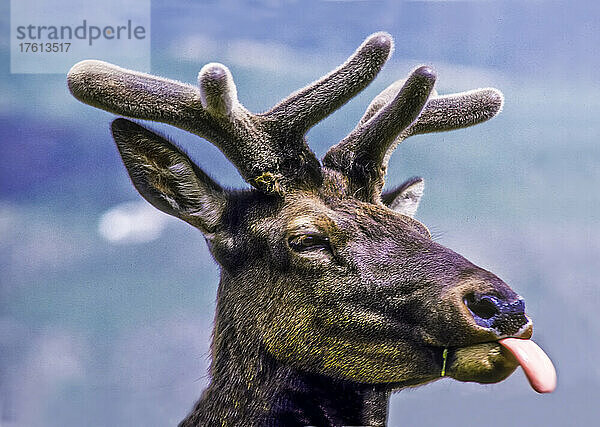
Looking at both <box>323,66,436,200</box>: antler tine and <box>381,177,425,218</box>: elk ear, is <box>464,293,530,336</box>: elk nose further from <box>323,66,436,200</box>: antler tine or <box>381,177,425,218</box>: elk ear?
<box>381,177,425,218</box>: elk ear

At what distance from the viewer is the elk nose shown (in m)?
1.18

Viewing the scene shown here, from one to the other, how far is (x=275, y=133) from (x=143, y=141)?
284mm

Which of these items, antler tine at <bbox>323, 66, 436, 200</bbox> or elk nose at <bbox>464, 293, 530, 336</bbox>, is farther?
antler tine at <bbox>323, 66, 436, 200</bbox>

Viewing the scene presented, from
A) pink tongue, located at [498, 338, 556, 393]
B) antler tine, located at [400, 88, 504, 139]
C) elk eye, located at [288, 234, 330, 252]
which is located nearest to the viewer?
pink tongue, located at [498, 338, 556, 393]

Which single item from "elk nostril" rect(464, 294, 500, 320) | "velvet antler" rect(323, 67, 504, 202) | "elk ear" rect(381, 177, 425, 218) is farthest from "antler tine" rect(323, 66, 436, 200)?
"elk nostril" rect(464, 294, 500, 320)

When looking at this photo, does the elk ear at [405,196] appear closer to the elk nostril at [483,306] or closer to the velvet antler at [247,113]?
the velvet antler at [247,113]

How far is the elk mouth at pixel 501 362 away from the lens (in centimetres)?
116

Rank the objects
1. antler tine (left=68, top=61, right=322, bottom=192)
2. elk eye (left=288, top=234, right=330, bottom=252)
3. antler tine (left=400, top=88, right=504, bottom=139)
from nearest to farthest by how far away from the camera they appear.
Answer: elk eye (left=288, top=234, right=330, bottom=252) → antler tine (left=68, top=61, right=322, bottom=192) → antler tine (left=400, top=88, right=504, bottom=139)

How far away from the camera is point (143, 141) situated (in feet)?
4.98

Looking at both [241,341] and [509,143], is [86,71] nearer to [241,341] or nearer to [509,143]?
[241,341]

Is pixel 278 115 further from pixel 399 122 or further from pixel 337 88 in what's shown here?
pixel 399 122

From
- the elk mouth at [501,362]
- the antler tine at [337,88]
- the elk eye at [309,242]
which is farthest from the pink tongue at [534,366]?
the antler tine at [337,88]

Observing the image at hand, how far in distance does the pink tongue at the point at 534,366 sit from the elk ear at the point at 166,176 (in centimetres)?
68

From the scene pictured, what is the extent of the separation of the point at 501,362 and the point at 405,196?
0.69 m
